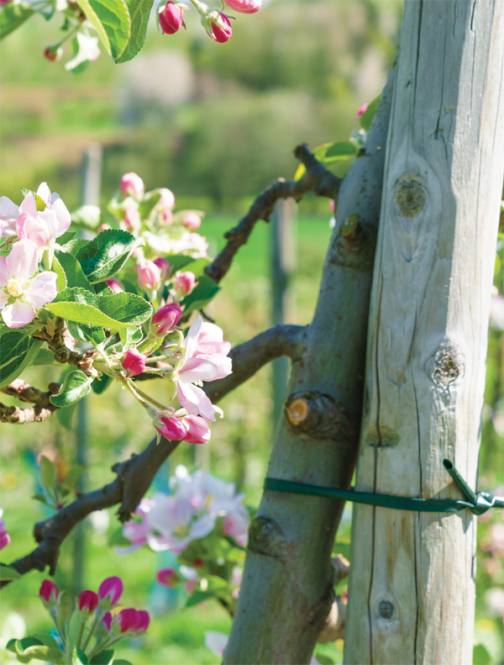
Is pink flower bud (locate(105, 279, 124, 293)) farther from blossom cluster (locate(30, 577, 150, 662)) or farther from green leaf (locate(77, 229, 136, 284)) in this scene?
blossom cluster (locate(30, 577, 150, 662))

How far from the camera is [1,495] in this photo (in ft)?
13.9

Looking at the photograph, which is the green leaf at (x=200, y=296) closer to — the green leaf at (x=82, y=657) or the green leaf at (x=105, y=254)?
the green leaf at (x=105, y=254)

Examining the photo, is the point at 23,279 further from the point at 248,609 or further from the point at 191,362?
the point at 248,609

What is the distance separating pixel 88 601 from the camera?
790 mm

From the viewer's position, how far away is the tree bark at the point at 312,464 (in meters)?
0.75

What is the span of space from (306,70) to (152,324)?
11176 mm

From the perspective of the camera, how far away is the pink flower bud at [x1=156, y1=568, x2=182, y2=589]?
3.43ft

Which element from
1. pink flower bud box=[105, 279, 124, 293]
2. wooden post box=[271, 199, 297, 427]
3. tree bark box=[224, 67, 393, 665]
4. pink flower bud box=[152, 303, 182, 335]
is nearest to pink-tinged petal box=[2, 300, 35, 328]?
pink flower bud box=[152, 303, 182, 335]

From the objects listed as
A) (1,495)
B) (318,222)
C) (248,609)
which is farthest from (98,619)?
(318,222)

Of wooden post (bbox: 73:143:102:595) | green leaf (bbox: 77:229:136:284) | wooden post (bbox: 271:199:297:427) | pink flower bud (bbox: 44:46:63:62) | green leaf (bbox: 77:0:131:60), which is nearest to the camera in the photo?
green leaf (bbox: 77:0:131:60)

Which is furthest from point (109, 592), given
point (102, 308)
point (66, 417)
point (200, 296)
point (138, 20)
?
point (138, 20)

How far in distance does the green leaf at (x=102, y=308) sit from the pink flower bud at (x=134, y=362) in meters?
0.03

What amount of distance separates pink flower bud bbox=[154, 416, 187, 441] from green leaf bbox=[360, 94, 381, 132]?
62 cm

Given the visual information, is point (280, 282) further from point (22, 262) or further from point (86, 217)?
point (22, 262)
